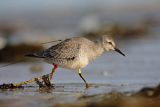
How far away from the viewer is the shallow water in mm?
8359

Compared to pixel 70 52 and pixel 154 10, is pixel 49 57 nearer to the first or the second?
pixel 70 52


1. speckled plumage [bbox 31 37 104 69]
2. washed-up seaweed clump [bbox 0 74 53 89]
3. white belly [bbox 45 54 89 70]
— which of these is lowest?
washed-up seaweed clump [bbox 0 74 53 89]

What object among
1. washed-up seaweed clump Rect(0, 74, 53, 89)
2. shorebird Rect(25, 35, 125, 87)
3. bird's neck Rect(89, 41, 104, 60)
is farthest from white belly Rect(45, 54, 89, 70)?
washed-up seaweed clump Rect(0, 74, 53, 89)

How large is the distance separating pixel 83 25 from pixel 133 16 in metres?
4.79

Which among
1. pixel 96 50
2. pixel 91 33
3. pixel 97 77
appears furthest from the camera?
pixel 91 33

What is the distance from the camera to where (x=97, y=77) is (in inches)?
420

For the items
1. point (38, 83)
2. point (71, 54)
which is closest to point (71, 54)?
point (71, 54)

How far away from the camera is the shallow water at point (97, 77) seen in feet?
Answer: 27.4

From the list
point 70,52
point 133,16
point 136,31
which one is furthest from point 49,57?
point 133,16

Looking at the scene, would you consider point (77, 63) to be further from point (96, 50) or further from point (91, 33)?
point (91, 33)

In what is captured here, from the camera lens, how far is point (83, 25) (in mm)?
20031

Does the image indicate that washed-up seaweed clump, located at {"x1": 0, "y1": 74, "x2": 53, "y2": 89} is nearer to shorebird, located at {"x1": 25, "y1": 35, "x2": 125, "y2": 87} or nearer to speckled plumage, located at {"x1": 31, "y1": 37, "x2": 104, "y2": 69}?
shorebird, located at {"x1": 25, "y1": 35, "x2": 125, "y2": 87}

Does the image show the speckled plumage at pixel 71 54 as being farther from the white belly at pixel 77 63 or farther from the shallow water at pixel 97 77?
the shallow water at pixel 97 77

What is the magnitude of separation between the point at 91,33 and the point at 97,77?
26.1ft
